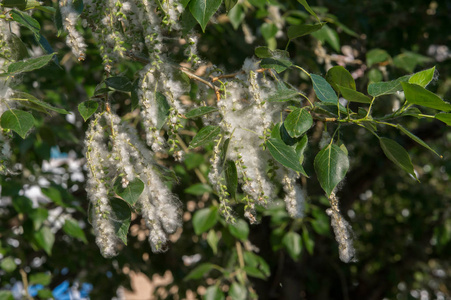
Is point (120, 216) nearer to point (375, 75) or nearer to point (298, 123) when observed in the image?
point (298, 123)

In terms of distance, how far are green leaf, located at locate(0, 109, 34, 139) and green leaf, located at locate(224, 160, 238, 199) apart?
1.12 feet

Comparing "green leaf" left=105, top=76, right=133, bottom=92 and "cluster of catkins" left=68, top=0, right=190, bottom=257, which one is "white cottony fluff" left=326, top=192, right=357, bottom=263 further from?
"green leaf" left=105, top=76, right=133, bottom=92

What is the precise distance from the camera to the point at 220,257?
109 inches

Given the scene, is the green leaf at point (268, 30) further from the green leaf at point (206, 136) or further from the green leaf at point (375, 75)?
the green leaf at point (206, 136)

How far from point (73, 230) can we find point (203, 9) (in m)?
1.20

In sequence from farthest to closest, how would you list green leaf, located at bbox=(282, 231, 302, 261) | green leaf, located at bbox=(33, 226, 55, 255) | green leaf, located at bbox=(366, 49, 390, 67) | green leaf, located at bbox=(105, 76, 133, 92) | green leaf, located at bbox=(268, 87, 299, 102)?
green leaf, located at bbox=(282, 231, 302, 261) < green leaf, located at bbox=(366, 49, 390, 67) < green leaf, located at bbox=(33, 226, 55, 255) < green leaf, located at bbox=(105, 76, 133, 92) < green leaf, located at bbox=(268, 87, 299, 102)

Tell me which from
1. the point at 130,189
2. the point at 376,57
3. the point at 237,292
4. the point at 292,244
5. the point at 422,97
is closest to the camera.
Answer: the point at 422,97

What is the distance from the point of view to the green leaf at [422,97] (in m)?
0.78

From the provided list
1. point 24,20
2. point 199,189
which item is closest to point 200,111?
point 24,20

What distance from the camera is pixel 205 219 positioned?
1925 mm

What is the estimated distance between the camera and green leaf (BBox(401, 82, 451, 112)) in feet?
2.56

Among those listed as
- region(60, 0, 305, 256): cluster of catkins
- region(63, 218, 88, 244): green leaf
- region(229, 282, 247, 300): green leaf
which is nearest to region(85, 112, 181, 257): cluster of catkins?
region(60, 0, 305, 256): cluster of catkins

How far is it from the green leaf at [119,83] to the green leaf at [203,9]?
0.21 meters

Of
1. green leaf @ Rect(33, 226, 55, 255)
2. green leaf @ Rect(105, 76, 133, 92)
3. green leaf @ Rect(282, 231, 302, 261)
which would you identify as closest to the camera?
green leaf @ Rect(105, 76, 133, 92)
